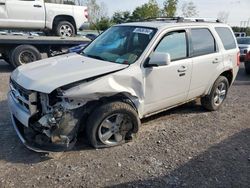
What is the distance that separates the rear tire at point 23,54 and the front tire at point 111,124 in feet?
19.7

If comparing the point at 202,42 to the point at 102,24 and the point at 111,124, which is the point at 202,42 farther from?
the point at 102,24

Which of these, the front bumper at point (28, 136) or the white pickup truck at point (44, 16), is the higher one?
the white pickup truck at point (44, 16)

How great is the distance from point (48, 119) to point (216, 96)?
369 centimetres

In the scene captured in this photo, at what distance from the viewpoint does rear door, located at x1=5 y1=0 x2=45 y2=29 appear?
8.97 meters

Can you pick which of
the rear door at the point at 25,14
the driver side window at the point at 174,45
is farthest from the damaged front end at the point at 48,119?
the rear door at the point at 25,14

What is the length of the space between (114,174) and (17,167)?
4.03ft

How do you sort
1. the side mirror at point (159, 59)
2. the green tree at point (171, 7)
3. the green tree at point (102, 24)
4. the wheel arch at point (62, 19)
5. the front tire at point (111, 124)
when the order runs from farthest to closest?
the green tree at point (171, 7)
the green tree at point (102, 24)
the wheel arch at point (62, 19)
the side mirror at point (159, 59)
the front tire at point (111, 124)

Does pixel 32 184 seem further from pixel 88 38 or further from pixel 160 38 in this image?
pixel 88 38

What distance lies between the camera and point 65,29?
10477mm

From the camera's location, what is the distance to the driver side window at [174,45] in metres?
4.47

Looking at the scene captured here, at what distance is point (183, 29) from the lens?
4.84m

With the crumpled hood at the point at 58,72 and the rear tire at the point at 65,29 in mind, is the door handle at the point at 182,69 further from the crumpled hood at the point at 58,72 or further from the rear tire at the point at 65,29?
the rear tire at the point at 65,29

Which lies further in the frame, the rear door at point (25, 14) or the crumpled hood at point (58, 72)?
the rear door at point (25, 14)

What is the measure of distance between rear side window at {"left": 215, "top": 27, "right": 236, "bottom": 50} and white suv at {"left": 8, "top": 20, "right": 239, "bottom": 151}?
0.27 meters
